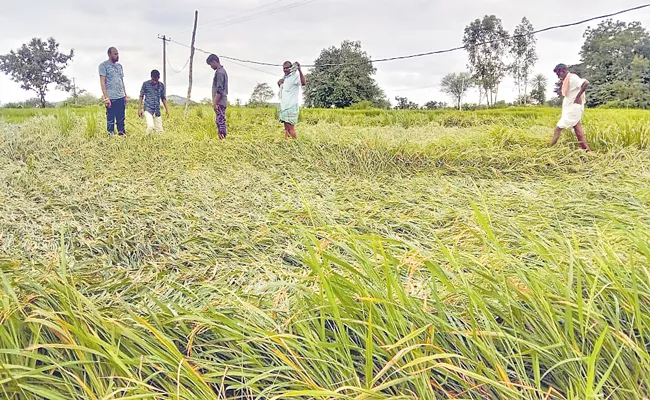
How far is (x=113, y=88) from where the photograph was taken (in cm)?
510

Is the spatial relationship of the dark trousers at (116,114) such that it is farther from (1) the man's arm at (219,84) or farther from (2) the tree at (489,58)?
(2) the tree at (489,58)

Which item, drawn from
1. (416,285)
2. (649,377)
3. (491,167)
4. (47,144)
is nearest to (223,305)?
(416,285)

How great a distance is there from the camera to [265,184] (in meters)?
2.99

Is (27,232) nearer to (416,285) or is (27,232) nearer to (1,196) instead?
(1,196)

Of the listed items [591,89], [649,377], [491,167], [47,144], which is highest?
[591,89]

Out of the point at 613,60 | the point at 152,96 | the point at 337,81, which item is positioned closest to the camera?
the point at 152,96

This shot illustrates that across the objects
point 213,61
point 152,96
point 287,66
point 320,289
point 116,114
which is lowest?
point 320,289

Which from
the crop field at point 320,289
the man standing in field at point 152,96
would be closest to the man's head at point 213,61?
the man standing in field at point 152,96

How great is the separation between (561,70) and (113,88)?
521cm

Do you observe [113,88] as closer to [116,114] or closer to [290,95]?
[116,114]

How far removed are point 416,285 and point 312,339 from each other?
0.45 m

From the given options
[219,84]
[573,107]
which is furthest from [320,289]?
[219,84]

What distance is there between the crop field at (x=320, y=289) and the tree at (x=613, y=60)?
75.6 feet

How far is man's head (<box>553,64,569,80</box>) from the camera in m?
4.47
